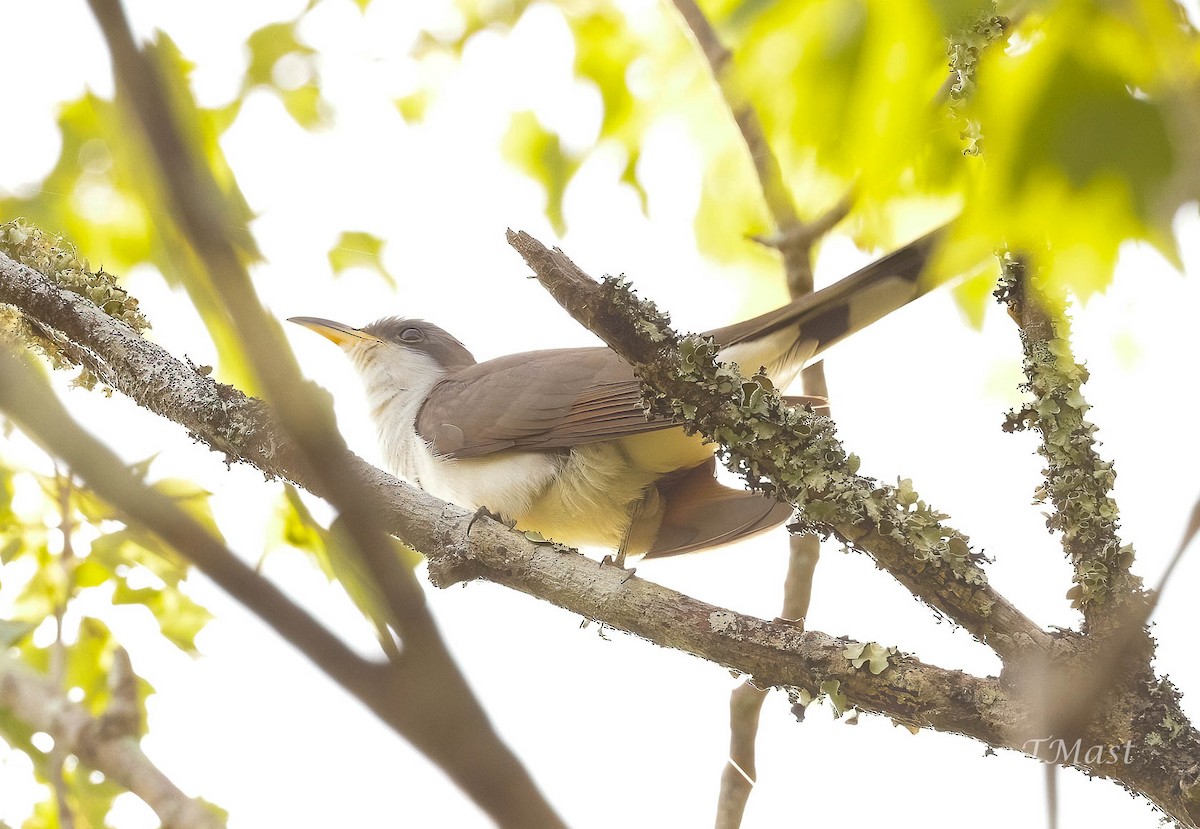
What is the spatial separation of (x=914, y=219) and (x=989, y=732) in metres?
1.59

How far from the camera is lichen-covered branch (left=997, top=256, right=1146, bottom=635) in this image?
1865 mm

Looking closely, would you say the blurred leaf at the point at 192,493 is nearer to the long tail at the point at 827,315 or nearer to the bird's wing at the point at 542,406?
the bird's wing at the point at 542,406

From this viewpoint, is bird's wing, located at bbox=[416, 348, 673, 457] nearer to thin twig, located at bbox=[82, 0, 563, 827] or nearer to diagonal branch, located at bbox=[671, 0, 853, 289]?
diagonal branch, located at bbox=[671, 0, 853, 289]

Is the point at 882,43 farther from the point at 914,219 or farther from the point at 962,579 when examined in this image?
the point at 914,219

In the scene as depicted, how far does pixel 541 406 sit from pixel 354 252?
31.7 inches

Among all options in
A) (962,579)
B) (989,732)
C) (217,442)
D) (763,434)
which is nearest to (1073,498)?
(962,579)

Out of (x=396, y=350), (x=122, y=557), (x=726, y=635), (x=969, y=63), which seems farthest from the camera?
(x=396, y=350)

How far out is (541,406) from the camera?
3414 millimetres

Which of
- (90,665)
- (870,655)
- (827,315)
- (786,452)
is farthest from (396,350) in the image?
(870,655)

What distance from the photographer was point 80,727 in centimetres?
147

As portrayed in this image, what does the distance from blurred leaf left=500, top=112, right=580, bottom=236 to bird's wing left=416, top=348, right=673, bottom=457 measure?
517 millimetres

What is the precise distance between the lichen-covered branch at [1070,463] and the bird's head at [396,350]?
9.00ft

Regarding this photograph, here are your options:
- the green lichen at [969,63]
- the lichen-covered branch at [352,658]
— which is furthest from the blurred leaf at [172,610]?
the lichen-covered branch at [352,658]

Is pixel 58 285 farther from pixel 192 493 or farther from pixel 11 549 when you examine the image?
pixel 11 549
